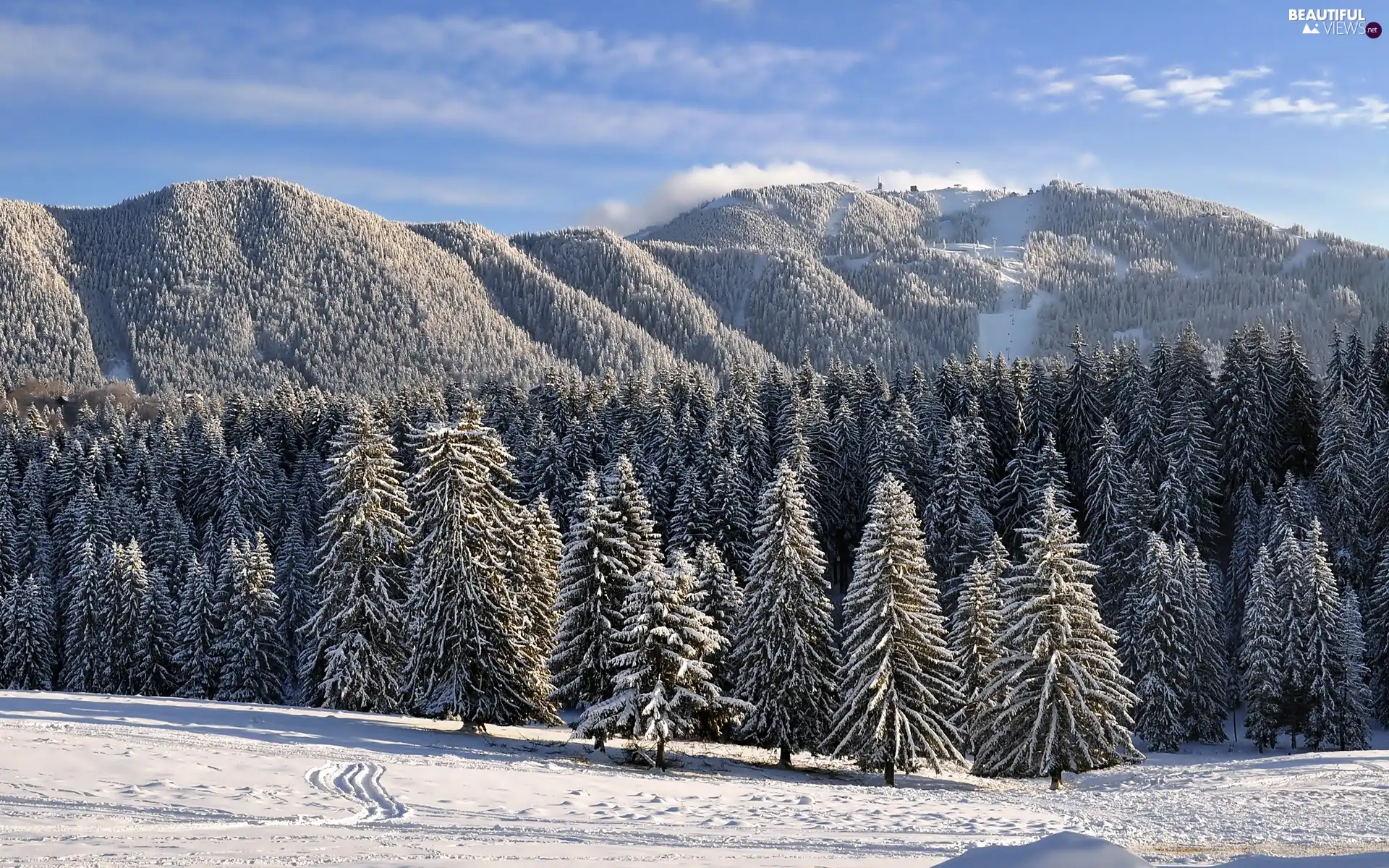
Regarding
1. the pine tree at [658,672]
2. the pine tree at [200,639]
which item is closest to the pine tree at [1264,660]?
the pine tree at [658,672]

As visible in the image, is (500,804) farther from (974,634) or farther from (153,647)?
(153,647)

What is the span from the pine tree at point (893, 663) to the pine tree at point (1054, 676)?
2235 millimetres

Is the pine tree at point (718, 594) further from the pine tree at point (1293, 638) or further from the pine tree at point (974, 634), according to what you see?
the pine tree at point (1293, 638)

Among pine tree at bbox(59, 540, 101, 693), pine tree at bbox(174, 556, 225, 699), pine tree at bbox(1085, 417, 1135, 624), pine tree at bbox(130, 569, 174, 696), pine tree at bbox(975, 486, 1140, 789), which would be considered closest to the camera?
pine tree at bbox(975, 486, 1140, 789)

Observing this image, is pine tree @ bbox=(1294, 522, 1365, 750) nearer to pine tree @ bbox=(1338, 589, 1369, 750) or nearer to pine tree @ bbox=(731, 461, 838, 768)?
pine tree @ bbox=(1338, 589, 1369, 750)

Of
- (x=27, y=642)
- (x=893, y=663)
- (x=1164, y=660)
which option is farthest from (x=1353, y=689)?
(x=27, y=642)

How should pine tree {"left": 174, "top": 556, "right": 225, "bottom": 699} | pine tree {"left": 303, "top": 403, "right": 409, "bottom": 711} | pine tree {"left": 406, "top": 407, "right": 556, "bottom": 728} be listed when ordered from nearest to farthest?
pine tree {"left": 406, "top": 407, "right": 556, "bottom": 728} → pine tree {"left": 303, "top": 403, "right": 409, "bottom": 711} → pine tree {"left": 174, "top": 556, "right": 225, "bottom": 699}

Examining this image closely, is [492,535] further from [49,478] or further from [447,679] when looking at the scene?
[49,478]

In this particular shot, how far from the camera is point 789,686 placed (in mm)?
36625

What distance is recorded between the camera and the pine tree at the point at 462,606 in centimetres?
3431

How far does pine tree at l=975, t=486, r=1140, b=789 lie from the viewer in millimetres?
34969

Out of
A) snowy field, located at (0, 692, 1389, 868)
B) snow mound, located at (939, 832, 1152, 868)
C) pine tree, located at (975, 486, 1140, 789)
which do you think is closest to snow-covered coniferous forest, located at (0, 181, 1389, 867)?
pine tree, located at (975, 486, 1140, 789)

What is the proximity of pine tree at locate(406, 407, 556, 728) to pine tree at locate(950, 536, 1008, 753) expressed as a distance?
1813cm

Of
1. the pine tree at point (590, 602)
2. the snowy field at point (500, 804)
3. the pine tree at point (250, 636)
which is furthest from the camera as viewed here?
the pine tree at point (250, 636)
